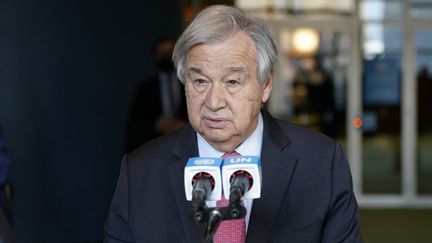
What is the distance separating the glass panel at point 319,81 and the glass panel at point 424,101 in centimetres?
97

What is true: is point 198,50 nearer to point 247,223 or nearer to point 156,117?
point 247,223

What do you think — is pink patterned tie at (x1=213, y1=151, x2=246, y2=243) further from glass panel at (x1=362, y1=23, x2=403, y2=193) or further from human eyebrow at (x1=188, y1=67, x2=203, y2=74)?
glass panel at (x1=362, y1=23, x2=403, y2=193)

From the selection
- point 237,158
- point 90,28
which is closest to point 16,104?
point 90,28

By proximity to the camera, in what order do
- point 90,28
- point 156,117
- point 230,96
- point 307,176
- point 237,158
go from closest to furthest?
1. point 237,158
2. point 230,96
3. point 307,176
4. point 156,117
5. point 90,28

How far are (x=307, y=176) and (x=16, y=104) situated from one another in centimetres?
451

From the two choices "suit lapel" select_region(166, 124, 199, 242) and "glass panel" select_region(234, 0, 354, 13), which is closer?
"suit lapel" select_region(166, 124, 199, 242)

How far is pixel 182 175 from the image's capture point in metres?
2.58

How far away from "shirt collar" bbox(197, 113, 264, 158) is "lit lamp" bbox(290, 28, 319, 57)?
29.9 ft

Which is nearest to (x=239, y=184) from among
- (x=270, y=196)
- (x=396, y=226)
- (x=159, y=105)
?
(x=270, y=196)

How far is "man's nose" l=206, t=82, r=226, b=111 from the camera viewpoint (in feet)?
7.82

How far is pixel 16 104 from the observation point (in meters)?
6.70

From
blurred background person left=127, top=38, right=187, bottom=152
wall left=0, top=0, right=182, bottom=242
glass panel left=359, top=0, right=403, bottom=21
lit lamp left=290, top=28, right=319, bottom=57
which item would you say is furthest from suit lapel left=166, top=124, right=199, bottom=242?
glass panel left=359, top=0, right=403, bottom=21

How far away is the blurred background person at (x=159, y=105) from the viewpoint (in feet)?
21.4

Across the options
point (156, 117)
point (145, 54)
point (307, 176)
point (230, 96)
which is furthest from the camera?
point (145, 54)
